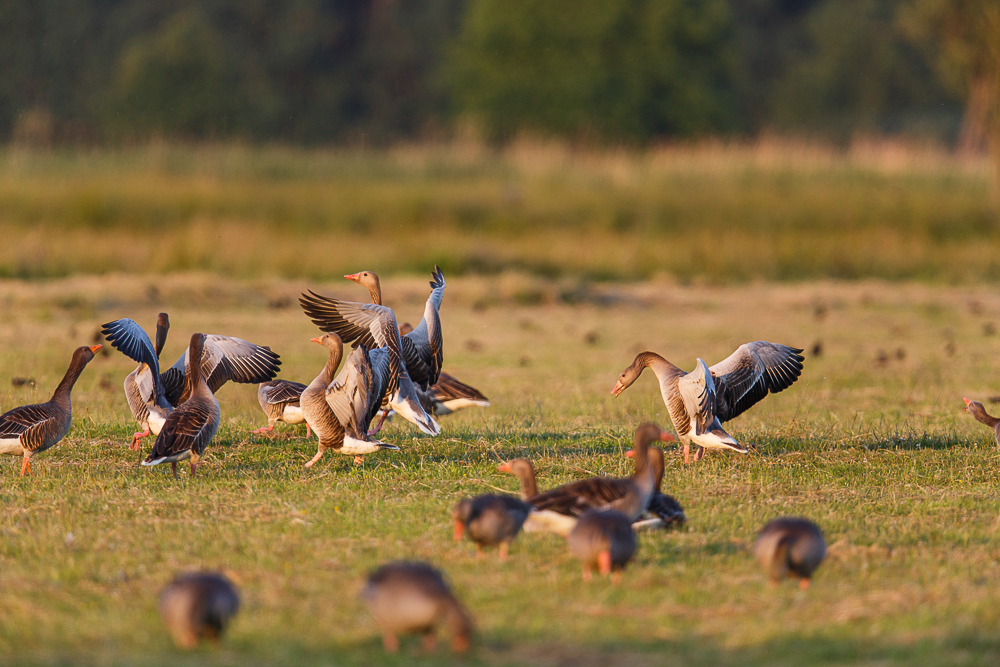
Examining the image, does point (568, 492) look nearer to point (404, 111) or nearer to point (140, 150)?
point (140, 150)

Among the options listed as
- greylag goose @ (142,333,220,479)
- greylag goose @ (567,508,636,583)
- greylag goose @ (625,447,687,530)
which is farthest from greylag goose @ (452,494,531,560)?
greylag goose @ (142,333,220,479)

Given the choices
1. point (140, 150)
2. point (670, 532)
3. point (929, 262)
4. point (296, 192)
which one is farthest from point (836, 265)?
point (670, 532)

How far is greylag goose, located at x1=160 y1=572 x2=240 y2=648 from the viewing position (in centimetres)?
392

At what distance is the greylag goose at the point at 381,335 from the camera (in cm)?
739

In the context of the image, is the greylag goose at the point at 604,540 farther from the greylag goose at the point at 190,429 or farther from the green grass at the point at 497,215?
the green grass at the point at 497,215

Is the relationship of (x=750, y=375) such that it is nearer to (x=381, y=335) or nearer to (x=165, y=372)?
(x=381, y=335)

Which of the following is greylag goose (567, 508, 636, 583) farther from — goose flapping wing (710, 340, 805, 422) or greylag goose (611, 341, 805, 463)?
goose flapping wing (710, 340, 805, 422)

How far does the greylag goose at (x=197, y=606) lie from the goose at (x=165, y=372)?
3267mm

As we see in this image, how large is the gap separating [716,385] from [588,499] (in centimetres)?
224

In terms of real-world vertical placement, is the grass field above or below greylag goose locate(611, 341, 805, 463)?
below

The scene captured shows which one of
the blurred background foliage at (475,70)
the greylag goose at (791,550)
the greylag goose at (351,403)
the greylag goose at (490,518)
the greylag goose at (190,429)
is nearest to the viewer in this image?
the greylag goose at (791,550)

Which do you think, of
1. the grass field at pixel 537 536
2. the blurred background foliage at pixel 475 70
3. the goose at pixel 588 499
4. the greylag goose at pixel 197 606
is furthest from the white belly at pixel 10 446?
the blurred background foliage at pixel 475 70

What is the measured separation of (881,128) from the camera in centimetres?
4575

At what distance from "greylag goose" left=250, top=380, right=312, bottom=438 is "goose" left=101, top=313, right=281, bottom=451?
0.24 m
